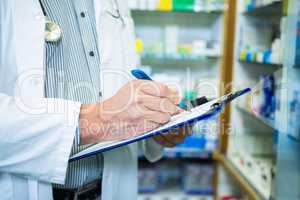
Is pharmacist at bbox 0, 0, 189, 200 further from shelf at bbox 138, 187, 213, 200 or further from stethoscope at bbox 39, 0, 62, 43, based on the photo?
shelf at bbox 138, 187, 213, 200

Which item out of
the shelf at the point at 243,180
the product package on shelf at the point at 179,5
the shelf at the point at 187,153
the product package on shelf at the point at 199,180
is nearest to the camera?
the shelf at the point at 243,180

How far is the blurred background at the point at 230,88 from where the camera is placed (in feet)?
4.03

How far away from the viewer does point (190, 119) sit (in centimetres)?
68

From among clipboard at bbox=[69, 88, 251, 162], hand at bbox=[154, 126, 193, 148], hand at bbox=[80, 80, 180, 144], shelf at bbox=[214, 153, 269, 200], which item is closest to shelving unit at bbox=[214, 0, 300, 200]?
shelf at bbox=[214, 153, 269, 200]

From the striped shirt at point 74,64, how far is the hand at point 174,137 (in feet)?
0.70

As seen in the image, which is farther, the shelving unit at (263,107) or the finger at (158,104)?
the shelving unit at (263,107)

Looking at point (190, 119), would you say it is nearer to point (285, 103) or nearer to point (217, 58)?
point (285, 103)

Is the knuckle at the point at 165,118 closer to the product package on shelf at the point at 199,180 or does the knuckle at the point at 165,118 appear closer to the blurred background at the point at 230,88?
the blurred background at the point at 230,88

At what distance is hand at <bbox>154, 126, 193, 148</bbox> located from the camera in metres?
0.96

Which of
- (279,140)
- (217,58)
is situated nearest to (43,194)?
(279,140)

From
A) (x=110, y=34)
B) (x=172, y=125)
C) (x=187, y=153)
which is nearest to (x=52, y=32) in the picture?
(x=110, y=34)

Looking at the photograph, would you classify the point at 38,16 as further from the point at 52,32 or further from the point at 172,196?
the point at 172,196

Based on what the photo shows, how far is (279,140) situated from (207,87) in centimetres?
64

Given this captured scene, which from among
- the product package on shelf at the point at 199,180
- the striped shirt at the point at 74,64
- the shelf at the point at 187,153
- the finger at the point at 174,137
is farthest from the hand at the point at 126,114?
the product package on shelf at the point at 199,180
